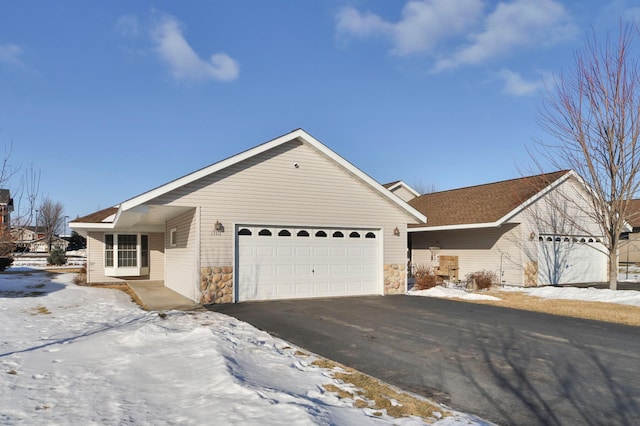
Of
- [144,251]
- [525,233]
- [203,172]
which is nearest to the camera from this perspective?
[203,172]

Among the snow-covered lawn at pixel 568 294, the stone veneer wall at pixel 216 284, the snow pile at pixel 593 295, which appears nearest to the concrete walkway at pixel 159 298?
the stone veneer wall at pixel 216 284

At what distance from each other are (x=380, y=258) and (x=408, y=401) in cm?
1116

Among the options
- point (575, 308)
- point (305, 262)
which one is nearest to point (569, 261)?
point (575, 308)

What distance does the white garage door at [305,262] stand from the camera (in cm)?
1405

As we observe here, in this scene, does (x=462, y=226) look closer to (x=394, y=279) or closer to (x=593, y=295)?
(x=394, y=279)

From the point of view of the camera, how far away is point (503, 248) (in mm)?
20312

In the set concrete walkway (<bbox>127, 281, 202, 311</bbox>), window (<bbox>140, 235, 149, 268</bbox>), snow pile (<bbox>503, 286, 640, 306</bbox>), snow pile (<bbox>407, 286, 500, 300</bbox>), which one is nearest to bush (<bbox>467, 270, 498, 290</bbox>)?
snow pile (<bbox>503, 286, 640, 306</bbox>)

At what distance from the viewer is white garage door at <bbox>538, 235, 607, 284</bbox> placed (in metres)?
20.2

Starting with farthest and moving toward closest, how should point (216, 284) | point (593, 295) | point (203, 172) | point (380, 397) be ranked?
point (593, 295) < point (216, 284) < point (203, 172) < point (380, 397)

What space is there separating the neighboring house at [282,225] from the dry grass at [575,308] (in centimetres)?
382

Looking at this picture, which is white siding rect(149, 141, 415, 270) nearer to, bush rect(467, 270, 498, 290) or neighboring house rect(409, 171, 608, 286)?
bush rect(467, 270, 498, 290)

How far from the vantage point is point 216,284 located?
13.4m

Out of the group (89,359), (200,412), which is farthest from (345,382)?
(89,359)

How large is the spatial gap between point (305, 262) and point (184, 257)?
411 cm
